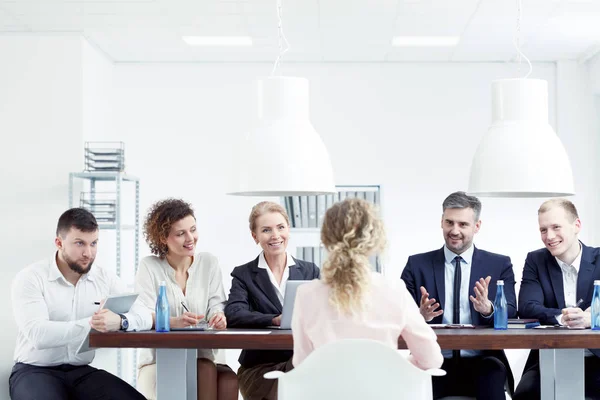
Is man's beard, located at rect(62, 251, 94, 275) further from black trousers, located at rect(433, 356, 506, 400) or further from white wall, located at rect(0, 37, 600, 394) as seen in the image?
white wall, located at rect(0, 37, 600, 394)

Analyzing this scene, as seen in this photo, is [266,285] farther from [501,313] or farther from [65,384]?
[501,313]

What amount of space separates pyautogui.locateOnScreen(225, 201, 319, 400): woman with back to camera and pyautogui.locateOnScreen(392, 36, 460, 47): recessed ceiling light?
9.27ft

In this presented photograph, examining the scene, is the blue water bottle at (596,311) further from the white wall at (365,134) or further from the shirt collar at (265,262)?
the white wall at (365,134)

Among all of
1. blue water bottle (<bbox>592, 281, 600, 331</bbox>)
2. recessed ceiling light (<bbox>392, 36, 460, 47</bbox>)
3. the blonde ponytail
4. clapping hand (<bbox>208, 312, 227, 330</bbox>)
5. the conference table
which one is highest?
recessed ceiling light (<bbox>392, 36, 460, 47</bbox>)

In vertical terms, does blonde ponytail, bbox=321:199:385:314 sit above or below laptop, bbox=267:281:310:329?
above

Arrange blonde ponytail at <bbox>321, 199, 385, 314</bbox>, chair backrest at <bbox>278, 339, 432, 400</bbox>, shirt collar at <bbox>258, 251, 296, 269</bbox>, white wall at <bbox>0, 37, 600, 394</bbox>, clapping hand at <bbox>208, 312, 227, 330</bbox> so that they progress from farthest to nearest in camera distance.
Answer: white wall at <bbox>0, 37, 600, 394</bbox>, shirt collar at <bbox>258, 251, 296, 269</bbox>, clapping hand at <bbox>208, 312, 227, 330</bbox>, blonde ponytail at <bbox>321, 199, 385, 314</bbox>, chair backrest at <bbox>278, 339, 432, 400</bbox>

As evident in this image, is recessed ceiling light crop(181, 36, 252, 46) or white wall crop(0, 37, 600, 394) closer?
recessed ceiling light crop(181, 36, 252, 46)

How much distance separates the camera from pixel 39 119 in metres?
6.14

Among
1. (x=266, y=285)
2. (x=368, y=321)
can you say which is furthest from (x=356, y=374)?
(x=266, y=285)

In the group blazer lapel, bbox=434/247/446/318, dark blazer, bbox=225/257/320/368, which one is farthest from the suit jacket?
dark blazer, bbox=225/257/320/368

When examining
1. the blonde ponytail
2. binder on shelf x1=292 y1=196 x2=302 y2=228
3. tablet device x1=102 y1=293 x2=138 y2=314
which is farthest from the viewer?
binder on shelf x1=292 y1=196 x2=302 y2=228

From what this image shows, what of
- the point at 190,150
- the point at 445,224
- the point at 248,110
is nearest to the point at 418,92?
the point at 248,110

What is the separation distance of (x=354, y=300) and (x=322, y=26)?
12.3ft

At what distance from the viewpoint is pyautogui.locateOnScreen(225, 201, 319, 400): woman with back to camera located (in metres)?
3.61
